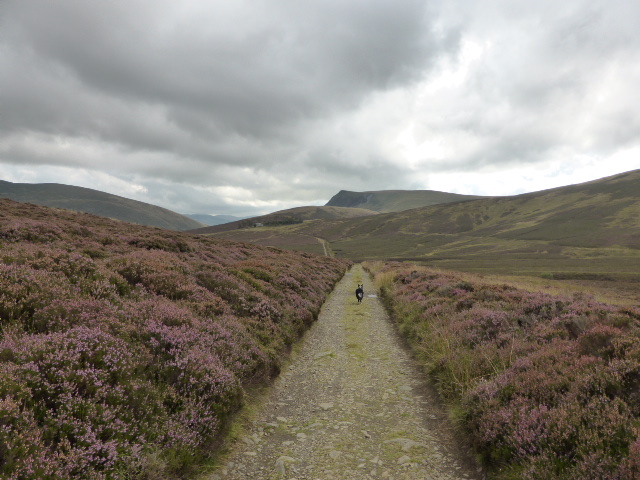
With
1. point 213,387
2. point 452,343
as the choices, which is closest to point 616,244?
point 452,343

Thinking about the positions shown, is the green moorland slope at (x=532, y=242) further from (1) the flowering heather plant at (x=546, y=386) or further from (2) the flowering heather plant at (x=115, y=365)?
(2) the flowering heather plant at (x=115, y=365)

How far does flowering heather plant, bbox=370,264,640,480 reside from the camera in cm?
454

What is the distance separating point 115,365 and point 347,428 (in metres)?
4.78

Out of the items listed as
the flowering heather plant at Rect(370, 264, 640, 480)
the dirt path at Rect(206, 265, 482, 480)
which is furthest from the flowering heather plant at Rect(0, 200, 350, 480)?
the flowering heather plant at Rect(370, 264, 640, 480)

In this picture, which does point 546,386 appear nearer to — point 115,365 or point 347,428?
point 347,428

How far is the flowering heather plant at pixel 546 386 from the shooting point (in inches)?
179

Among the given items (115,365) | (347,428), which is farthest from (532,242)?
(115,365)

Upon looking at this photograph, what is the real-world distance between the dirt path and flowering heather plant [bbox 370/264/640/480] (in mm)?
786

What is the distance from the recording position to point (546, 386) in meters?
6.15

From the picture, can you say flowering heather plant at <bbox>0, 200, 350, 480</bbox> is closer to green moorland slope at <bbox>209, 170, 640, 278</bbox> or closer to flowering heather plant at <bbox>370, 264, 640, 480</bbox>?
flowering heather plant at <bbox>370, 264, 640, 480</bbox>

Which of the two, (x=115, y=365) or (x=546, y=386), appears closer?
(x=115, y=365)

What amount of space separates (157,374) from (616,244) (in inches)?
6240

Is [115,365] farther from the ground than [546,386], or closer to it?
farther from the ground

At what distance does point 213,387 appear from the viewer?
21.5 feet
